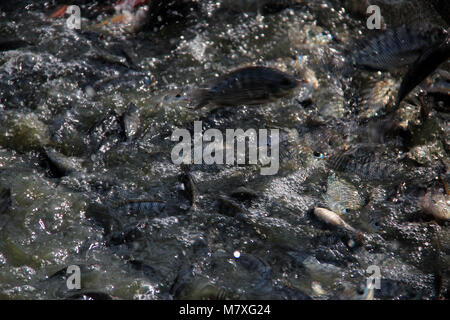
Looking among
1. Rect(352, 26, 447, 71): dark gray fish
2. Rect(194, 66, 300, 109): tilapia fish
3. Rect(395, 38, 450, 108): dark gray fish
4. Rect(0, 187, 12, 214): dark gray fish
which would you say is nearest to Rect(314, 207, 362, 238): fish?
Rect(194, 66, 300, 109): tilapia fish

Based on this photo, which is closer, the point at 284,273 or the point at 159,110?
the point at 284,273

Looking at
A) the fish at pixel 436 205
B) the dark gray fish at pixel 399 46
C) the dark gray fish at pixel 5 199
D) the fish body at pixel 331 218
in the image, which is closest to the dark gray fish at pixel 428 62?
the dark gray fish at pixel 399 46

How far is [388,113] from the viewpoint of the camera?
354 cm

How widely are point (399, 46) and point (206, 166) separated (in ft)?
5.57

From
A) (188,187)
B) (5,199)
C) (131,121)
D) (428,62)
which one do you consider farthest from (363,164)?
(5,199)

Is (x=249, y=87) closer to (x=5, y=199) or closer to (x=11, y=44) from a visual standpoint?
(x=5, y=199)

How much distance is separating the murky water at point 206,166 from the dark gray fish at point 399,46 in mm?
138

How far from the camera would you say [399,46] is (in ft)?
11.8

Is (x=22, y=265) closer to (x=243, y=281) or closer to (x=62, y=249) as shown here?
(x=62, y=249)

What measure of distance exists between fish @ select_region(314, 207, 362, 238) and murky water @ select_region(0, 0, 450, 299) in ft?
0.13

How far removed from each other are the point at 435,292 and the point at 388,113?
143 centimetres
